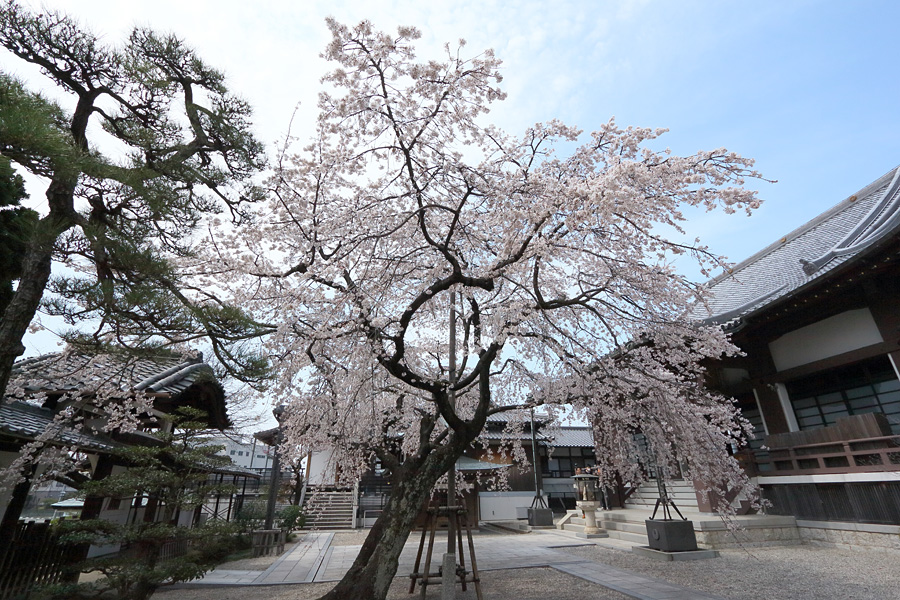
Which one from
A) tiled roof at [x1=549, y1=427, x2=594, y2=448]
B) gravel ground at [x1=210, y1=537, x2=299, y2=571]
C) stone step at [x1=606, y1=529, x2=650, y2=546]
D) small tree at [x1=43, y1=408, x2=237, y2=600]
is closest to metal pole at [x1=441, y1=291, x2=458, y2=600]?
small tree at [x1=43, y1=408, x2=237, y2=600]

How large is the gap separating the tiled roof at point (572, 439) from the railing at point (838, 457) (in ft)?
33.2

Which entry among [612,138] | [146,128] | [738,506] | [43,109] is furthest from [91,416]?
[738,506]

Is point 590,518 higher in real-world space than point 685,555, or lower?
higher

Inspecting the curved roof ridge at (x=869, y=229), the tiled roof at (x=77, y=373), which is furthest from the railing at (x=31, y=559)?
the curved roof ridge at (x=869, y=229)

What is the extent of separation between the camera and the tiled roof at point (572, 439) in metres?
20.3

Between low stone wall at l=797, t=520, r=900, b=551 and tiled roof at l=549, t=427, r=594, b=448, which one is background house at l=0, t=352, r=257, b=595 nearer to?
low stone wall at l=797, t=520, r=900, b=551

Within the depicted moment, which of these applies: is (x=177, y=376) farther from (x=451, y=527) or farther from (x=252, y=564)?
(x=451, y=527)

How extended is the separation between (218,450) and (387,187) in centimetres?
462

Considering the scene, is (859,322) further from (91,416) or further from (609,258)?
(91,416)

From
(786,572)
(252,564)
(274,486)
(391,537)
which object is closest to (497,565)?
(391,537)

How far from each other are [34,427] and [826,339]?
15.2 m

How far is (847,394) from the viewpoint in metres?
9.52

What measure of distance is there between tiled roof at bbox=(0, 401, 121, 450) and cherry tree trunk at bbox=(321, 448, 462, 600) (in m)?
4.40

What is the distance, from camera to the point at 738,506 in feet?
31.6
